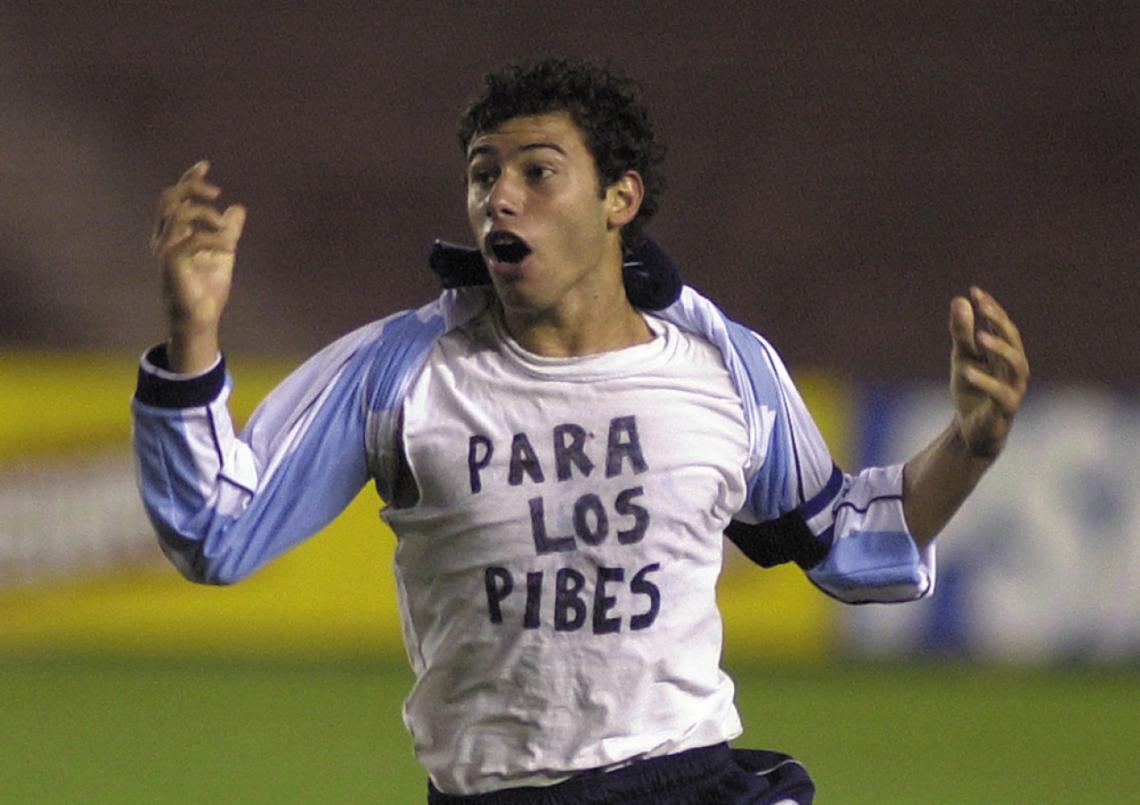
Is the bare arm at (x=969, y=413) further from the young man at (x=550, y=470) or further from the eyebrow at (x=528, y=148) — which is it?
the eyebrow at (x=528, y=148)

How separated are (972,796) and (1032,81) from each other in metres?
9.13

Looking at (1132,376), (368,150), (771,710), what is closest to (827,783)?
(771,710)

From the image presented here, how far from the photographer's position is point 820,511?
14.0 feet

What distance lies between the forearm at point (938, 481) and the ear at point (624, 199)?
0.71m

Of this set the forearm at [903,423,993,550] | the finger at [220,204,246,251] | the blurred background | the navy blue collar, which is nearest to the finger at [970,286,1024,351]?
the forearm at [903,423,993,550]

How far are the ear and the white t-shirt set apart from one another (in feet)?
0.86

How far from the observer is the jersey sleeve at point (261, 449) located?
362cm

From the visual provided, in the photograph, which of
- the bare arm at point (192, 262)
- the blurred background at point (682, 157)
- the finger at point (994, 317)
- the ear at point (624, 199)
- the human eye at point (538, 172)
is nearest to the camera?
the bare arm at point (192, 262)

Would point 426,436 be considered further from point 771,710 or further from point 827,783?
point 771,710

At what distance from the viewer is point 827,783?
8.27 metres

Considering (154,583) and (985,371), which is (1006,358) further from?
(154,583)

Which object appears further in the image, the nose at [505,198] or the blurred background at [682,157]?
the blurred background at [682,157]

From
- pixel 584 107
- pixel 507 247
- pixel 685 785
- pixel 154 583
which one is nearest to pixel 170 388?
pixel 507 247

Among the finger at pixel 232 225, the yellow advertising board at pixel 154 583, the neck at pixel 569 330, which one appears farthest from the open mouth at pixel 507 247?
the yellow advertising board at pixel 154 583
